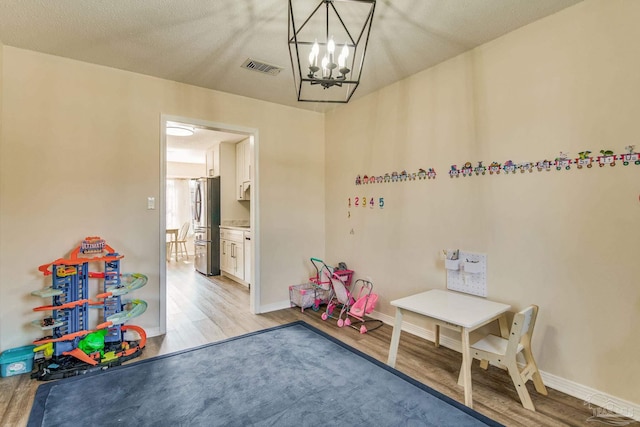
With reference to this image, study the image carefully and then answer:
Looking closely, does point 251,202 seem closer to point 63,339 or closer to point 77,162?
point 77,162

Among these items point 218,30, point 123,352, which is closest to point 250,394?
point 123,352

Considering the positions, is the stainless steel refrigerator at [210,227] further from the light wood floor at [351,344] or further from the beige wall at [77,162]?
the beige wall at [77,162]

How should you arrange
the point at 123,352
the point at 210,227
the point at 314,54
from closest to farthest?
the point at 314,54, the point at 123,352, the point at 210,227

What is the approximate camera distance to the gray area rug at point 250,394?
1.85 m

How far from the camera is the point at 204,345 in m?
2.85

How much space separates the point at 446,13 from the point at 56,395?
3.77 meters

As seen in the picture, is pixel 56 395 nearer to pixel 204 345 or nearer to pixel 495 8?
pixel 204 345

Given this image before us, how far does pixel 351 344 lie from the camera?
2.88 meters

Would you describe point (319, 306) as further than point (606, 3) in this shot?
Yes

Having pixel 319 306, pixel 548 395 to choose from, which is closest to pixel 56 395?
pixel 319 306

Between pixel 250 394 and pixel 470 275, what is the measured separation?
1985 millimetres

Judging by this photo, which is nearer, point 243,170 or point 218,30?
point 218,30

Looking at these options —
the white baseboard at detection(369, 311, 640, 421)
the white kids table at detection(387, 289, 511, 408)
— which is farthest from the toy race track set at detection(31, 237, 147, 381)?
the white baseboard at detection(369, 311, 640, 421)

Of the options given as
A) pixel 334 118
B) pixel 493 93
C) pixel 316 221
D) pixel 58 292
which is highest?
pixel 334 118
